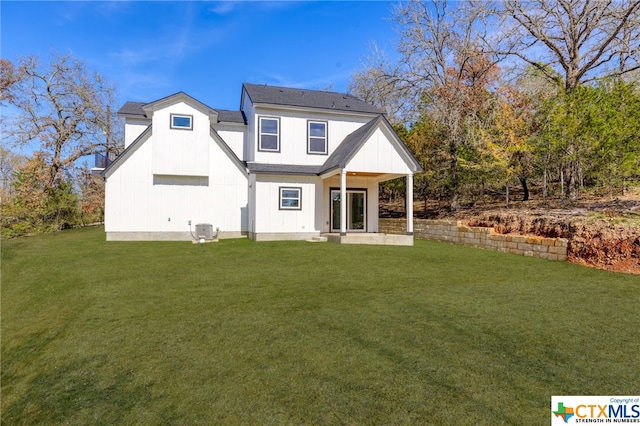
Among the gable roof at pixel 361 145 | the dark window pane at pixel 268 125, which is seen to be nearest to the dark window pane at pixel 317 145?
the gable roof at pixel 361 145

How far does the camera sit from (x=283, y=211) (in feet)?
53.5

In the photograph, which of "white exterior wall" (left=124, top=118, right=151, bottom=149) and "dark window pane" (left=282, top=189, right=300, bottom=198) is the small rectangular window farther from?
"white exterior wall" (left=124, top=118, right=151, bottom=149)

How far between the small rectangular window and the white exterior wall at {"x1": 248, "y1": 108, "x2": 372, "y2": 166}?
1631 millimetres

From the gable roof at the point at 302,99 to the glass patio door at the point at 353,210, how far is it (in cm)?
428

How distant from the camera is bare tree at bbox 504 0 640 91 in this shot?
1469cm

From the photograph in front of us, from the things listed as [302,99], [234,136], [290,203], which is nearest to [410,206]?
[290,203]

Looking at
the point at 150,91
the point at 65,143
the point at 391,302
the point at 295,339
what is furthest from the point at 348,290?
the point at 65,143

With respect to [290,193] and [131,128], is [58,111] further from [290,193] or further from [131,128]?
[290,193]

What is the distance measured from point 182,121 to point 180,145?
42.7 inches

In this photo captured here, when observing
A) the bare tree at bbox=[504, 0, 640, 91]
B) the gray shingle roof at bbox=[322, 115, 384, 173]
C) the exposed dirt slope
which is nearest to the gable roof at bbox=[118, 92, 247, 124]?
the gray shingle roof at bbox=[322, 115, 384, 173]

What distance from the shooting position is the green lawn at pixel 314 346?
325cm

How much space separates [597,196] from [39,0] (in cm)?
2071

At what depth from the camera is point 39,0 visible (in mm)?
10078

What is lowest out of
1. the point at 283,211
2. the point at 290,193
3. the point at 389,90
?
the point at 283,211
